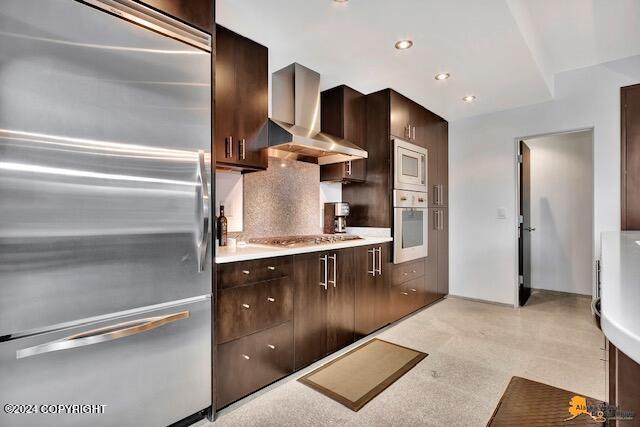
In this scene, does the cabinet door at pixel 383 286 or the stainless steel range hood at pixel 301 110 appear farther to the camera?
the cabinet door at pixel 383 286

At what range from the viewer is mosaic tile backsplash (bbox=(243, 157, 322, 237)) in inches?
106

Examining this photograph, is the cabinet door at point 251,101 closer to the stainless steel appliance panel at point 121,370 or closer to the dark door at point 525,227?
the stainless steel appliance panel at point 121,370

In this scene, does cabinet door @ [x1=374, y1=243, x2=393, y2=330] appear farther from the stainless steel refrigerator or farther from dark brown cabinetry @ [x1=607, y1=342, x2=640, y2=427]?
dark brown cabinetry @ [x1=607, y1=342, x2=640, y2=427]

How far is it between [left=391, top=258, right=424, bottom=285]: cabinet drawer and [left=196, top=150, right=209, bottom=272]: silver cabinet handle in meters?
2.11

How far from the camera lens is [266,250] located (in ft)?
6.81

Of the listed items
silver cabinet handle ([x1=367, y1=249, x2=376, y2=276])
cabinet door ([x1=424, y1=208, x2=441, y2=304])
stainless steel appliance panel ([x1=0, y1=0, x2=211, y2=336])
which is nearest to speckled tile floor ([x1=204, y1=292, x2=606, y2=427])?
cabinet door ([x1=424, y1=208, x2=441, y2=304])

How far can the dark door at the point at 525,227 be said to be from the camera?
154 inches

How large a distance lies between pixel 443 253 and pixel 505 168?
1.34 meters

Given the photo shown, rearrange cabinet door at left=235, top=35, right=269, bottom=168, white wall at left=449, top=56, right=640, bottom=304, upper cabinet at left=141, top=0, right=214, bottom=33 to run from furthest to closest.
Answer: white wall at left=449, top=56, right=640, bottom=304, cabinet door at left=235, top=35, right=269, bottom=168, upper cabinet at left=141, top=0, right=214, bottom=33

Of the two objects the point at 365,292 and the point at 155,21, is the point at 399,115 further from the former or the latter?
the point at 155,21

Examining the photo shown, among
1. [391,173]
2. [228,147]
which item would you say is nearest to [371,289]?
[391,173]

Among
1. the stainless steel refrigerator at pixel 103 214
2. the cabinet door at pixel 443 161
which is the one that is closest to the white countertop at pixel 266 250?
the stainless steel refrigerator at pixel 103 214

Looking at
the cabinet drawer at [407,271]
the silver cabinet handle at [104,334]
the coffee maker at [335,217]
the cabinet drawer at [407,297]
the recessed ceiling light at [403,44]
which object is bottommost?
the cabinet drawer at [407,297]

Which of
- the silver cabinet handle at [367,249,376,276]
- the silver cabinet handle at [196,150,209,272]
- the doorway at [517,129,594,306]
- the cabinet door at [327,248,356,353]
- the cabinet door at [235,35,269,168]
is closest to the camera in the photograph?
the silver cabinet handle at [196,150,209,272]
